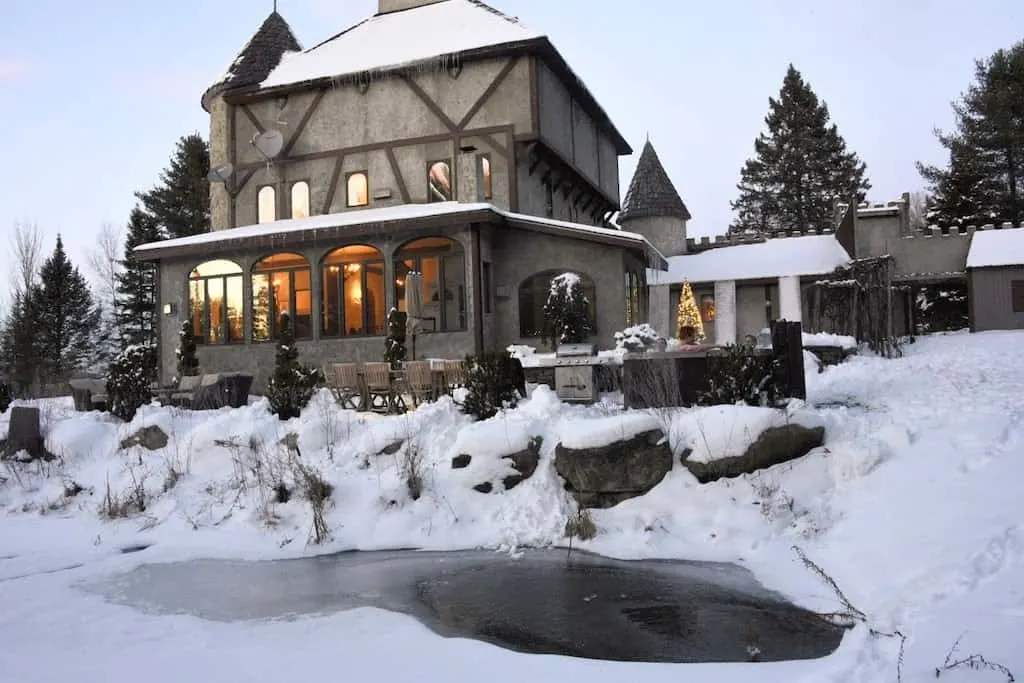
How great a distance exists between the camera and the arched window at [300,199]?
71.3 feet

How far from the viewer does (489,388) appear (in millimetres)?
10484

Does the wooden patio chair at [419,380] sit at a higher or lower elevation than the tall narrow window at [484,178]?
lower

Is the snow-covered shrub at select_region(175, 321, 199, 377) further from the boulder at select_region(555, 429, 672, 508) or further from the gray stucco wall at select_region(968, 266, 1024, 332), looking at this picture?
the gray stucco wall at select_region(968, 266, 1024, 332)

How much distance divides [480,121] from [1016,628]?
18.1 metres

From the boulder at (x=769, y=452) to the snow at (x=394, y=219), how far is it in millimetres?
9643

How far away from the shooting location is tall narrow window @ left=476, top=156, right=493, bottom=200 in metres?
19.5

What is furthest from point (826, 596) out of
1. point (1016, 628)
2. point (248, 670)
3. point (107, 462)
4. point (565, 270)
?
point (565, 270)

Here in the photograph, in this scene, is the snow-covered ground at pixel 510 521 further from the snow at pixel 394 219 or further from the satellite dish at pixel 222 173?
the satellite dish at pixel 222 173

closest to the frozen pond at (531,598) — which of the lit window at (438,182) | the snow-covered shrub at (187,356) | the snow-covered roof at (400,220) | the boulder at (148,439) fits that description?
the boulder at (148,439)

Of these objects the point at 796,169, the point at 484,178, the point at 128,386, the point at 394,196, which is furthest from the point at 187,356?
the point at 796,169

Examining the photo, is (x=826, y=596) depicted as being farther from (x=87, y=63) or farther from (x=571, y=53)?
(x=571, y=53)

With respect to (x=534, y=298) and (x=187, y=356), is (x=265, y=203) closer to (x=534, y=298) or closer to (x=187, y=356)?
(x=187, y=356)

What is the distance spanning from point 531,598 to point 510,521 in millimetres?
2269

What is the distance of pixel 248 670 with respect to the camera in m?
4.33
